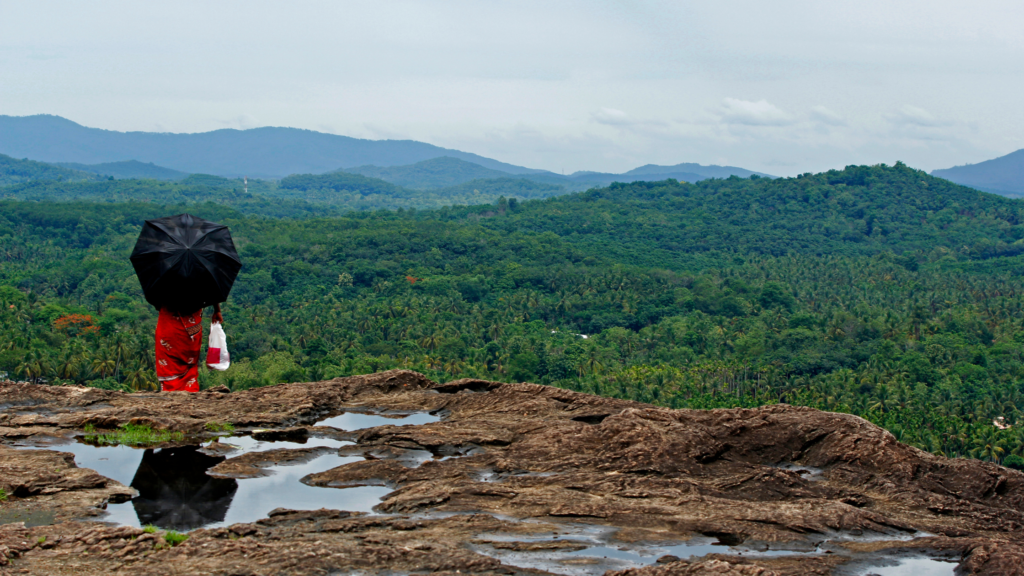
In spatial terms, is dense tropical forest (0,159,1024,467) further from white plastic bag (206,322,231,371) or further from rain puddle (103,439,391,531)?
rain puddle (103,439,391,531)

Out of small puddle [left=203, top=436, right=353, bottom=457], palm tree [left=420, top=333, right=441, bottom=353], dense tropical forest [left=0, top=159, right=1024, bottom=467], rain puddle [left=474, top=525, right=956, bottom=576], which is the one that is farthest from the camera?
palm tree [left=420, top=333, right=441, bottom=353]

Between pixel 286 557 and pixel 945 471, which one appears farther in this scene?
pixel 945 471

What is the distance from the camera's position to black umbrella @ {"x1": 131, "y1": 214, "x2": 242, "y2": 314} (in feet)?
34.1

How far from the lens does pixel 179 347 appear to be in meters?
11.5

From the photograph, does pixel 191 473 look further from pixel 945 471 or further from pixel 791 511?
pixel 945 471

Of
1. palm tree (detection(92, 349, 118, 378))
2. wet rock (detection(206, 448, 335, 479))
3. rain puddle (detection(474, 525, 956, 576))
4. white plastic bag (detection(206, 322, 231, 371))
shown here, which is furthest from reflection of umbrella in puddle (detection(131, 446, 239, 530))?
palm tree (detection(92, 349, 118, 378))

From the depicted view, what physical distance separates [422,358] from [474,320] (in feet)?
49.9

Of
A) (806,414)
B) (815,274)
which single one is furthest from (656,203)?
(806,414)

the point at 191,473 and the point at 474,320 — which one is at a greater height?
the point at 191,473

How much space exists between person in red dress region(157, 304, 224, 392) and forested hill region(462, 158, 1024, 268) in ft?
329

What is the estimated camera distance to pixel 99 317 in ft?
188

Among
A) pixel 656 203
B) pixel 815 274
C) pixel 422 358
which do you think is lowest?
pixel 422 358

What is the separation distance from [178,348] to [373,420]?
10.2 ft

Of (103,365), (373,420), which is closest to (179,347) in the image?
(373,420)
